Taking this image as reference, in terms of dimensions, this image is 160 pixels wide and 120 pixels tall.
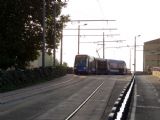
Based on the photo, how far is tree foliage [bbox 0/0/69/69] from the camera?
184ft

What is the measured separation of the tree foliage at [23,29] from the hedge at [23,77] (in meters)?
2.36

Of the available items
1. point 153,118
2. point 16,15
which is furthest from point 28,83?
→ point 153,118

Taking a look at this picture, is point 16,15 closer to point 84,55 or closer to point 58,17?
point 58,17

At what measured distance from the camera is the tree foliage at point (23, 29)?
184 ft

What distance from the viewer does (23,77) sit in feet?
167

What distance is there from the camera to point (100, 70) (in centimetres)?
10350

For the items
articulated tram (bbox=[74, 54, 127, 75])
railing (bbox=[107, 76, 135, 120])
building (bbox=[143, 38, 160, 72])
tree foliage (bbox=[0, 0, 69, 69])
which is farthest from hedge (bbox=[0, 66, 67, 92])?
building (bbox=[143, 38, 160, 72])

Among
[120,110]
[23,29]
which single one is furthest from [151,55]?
[120,110]

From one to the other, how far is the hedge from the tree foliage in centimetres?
236

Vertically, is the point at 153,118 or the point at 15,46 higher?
the point at 15,46

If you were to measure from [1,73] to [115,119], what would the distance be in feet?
109

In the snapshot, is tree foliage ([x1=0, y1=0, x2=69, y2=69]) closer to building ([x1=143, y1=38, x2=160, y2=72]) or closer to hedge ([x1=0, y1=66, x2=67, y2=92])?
hedge ([x1=0, y1=66, x2=67, y2=92])

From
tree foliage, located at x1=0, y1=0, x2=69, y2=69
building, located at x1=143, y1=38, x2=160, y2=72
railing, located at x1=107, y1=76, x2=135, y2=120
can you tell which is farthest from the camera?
building, located at x1=143, y1=38, x2=160, y2=72

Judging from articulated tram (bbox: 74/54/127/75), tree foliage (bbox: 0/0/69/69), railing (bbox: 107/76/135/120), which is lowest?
railing (bbox: 107/76/135/120)
